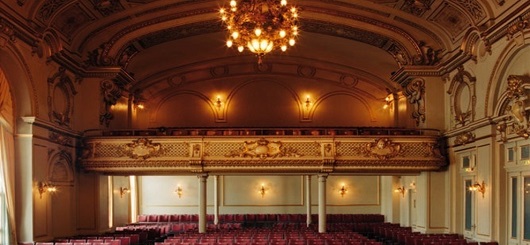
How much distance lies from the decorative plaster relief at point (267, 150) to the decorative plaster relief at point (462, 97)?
522cm

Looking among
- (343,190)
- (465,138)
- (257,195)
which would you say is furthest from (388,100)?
(465,138)

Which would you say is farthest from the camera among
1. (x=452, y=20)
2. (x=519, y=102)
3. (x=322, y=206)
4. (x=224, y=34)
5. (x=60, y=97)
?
(x=224, y=34)

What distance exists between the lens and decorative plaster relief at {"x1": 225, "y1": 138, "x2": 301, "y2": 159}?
1906cm

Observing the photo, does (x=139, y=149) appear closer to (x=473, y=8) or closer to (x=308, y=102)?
(x=308, y=102)

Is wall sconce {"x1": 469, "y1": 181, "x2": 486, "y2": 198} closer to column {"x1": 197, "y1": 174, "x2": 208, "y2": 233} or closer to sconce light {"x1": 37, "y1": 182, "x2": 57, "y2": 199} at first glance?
column {"x1": 197, "y1": 174, "x2": 208, "y2": 233}

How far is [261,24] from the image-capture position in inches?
456

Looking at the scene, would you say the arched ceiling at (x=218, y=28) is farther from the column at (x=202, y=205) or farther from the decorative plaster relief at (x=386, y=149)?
the column at (x=202, y=205)

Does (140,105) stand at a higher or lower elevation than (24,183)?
higher

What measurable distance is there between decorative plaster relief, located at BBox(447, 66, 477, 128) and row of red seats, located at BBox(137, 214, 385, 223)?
8.21 meters

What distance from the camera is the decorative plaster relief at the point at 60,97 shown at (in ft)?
56.0

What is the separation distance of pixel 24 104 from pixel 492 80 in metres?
12.6

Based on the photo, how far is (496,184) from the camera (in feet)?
49.8

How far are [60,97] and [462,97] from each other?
12.7 metres

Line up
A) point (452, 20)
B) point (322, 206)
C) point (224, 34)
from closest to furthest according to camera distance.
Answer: point (452, 20) < point (322, 206) < point (224, 34)
